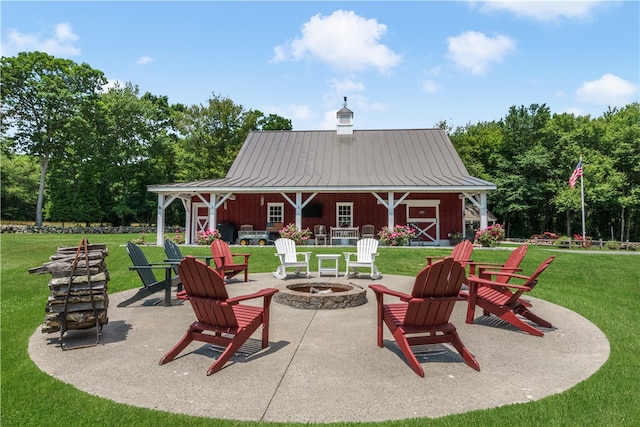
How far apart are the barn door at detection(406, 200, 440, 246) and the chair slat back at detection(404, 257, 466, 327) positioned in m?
15.1

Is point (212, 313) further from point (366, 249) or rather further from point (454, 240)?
point (454, 240)

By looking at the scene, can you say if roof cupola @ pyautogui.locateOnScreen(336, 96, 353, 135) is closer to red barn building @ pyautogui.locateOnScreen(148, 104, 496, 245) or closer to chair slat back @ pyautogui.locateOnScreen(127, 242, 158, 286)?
red barn building @ pyautogui.locateOnScreen(148, 104, 496, 245)

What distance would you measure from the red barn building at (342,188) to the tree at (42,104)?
16909 millimetres

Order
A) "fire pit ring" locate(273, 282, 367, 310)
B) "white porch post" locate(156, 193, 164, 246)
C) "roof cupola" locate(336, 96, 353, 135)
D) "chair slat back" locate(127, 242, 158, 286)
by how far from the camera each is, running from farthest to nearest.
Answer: "roof cupola" locate(336, 96, 353, 135) → "white porch post" locate(156, 193, 164, 246) → "chair slat back" locate(127, 242, 158, 286) → "fire pit ring" locate(273, 282, 367, 310)

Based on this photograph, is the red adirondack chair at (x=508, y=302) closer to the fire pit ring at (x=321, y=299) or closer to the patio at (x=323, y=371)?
the patio at (x=323, y=371)

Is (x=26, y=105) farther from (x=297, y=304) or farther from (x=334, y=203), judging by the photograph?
(x=297, y=304)

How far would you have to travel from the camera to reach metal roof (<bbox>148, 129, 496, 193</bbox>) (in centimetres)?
1667

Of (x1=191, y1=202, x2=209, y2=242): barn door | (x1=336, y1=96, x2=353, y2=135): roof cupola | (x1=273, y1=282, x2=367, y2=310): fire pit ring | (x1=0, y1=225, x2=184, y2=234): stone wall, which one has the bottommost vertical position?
(x1=273, y1=282, x2=367, y2=310): fire pit ring

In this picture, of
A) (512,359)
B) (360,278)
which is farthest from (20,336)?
(360,278)

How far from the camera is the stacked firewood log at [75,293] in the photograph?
4.01 m

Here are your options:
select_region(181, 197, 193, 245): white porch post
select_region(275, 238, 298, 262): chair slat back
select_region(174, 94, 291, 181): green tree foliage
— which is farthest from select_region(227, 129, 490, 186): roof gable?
select_region(174, 94, 291, 181): green tree foliage

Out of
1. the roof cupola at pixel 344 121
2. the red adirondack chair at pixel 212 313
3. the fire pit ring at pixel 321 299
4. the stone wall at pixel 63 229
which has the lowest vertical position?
the fire pit ring at pixel 321 299

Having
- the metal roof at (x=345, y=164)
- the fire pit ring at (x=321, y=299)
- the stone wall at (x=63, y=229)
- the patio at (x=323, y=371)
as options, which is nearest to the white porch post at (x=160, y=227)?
the metal roof at (x=345, y=164)

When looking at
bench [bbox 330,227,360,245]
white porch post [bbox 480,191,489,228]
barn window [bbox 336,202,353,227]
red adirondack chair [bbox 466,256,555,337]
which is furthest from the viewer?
barn window [bbox 336,202,353,227]
